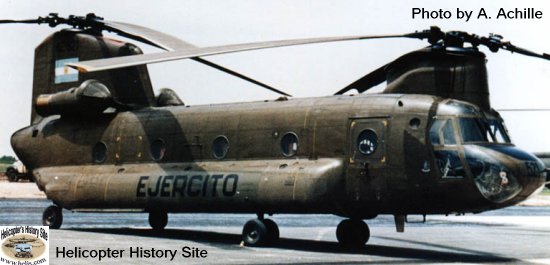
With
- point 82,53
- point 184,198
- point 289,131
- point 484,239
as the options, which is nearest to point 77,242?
point 184,198

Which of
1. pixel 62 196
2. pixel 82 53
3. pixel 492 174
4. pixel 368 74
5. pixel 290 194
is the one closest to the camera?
pixel 492 174

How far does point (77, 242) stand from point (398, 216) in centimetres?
742

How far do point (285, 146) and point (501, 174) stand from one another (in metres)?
5.06

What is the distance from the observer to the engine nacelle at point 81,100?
2091cm

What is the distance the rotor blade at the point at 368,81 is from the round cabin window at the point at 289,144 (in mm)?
1828

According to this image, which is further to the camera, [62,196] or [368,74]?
[62,196]

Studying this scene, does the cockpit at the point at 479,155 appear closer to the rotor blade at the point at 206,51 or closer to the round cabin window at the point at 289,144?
the rotor blade at the point at 206,51

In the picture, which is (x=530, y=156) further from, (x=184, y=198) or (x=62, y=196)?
(x=62, y=196)

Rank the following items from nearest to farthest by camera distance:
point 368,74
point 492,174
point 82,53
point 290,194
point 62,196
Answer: point 492,174
point 290,194
point 368,74
point 62,196
point 82,53

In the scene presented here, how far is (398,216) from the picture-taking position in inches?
660

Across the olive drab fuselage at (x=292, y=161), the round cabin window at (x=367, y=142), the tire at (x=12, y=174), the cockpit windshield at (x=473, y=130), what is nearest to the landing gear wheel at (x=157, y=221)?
the olive drab fuselage at (x=292, y=161)

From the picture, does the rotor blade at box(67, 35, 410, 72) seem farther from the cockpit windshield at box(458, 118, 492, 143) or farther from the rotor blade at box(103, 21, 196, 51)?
the rotor blade at box(103, 21, 196, 51)

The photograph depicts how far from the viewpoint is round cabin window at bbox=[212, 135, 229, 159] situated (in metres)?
18.7

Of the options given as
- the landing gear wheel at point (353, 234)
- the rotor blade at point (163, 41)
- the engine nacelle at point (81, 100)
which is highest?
the rotor blade at point (163, 41)
